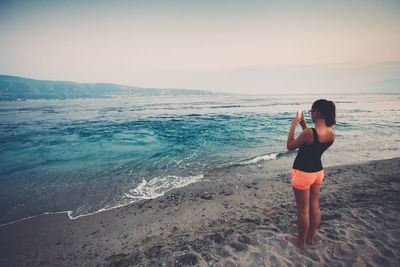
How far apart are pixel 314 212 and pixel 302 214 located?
254mm

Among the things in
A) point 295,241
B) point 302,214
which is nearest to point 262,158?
point 295,241

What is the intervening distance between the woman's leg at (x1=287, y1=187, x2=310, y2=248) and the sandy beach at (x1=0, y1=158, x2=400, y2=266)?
0.16m

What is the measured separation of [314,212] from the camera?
388cm

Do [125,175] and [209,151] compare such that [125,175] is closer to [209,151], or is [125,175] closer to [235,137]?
[209,151]

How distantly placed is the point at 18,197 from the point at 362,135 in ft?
71.6

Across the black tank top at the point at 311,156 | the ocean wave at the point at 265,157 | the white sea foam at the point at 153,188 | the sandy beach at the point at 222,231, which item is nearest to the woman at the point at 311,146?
the black tank top at the point at 311,156

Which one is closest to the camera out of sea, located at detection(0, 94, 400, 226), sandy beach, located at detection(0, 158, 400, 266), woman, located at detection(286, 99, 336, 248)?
woman, located at detection(286, 99, 336, 248)

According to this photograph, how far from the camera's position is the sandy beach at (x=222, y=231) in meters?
4.02

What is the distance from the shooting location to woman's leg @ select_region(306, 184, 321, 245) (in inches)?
146

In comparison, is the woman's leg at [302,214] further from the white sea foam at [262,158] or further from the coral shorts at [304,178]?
the white sea foam at [262,158]

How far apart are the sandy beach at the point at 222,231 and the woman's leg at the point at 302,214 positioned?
0.16 meters

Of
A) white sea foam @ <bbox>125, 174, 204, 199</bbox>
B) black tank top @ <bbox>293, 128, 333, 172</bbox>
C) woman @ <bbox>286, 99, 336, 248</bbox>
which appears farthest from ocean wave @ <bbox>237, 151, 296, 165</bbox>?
black tank top @ <bbox>293, 128, 333, 172</bbox>

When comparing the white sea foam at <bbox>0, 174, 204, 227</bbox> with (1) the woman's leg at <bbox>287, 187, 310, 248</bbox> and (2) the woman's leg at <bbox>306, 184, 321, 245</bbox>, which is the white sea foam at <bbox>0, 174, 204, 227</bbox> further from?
(2) the woman's leg at <bbox>306, 184, 321, 245</bbox>

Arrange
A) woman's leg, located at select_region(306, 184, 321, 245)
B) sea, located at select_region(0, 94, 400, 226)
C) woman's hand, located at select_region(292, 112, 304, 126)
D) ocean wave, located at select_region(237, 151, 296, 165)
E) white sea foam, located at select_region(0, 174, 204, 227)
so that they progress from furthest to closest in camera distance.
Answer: ocean wave, located at select_region(237, 151, 296, 165)
sea, located at select_region(0, 94, 400, 226)
white sea foam, located at select_region(0, 174, 204, 227)
woman's leg, located at select_region(306, 184, 321, 245)
woman's hand, located at select_region(292, 112, 304, 126)
